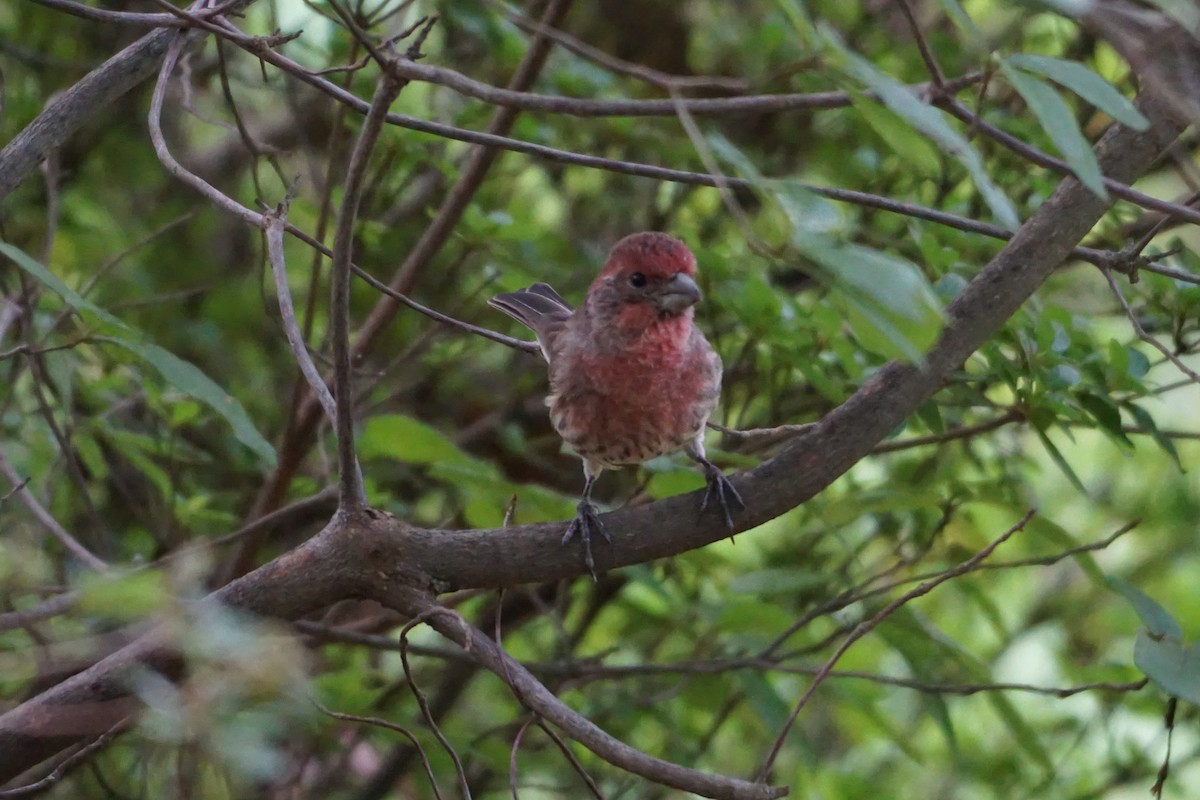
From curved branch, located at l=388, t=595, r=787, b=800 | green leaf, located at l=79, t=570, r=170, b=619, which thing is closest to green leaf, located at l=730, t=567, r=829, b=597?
curved branch, located at l=388, t=595, r=787, b=800

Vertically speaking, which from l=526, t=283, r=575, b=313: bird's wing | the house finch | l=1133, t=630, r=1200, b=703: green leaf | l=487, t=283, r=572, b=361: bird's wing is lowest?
l=1133, t=630, r=1200, b=703: green leaf

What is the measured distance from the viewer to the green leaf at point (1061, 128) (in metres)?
1.62

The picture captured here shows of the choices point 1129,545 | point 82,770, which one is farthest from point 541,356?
point 1129,545

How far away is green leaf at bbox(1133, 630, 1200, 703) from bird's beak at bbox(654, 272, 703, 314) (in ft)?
4.80

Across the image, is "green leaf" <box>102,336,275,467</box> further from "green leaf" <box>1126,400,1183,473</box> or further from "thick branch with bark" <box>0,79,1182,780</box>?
"green leaf" <box>1126,400,1183,473</box>

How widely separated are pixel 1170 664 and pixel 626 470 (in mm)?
2487

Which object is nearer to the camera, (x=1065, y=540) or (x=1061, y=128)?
(x=1061, y=128)

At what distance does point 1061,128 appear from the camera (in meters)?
1.62

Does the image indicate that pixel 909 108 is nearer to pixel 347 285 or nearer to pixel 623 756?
pixel 347 285

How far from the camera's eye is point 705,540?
2891 millimetres

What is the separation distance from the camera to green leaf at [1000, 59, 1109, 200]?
5.31ft

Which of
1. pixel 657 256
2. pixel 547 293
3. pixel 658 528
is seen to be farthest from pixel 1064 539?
pixel 547 293

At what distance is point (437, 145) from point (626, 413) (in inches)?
52.2

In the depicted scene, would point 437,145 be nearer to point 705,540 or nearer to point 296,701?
point 705,540
